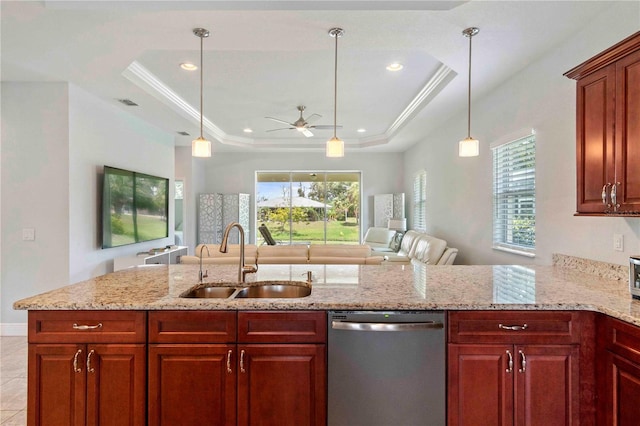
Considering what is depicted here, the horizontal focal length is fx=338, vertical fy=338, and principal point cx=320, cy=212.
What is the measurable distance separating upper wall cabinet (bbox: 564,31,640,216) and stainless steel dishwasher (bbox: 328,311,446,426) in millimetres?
1228

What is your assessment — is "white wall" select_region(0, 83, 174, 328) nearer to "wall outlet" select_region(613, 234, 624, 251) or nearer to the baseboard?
the baseboard

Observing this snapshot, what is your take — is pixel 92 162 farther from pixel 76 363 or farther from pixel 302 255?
pixel 76 363

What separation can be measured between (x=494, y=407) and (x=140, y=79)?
446cm

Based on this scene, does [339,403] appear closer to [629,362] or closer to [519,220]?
[629,362]

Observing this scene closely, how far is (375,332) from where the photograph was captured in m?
1.70

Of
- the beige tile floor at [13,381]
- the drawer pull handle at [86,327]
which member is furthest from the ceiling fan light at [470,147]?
the beige tile floor at [13,381]

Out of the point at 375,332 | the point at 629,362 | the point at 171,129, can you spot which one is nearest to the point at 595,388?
the point at 629,362

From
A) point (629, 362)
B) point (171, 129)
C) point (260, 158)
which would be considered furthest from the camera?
point (260, 158)

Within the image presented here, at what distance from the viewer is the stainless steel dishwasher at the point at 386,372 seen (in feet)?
5.57

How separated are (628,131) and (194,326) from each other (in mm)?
2507

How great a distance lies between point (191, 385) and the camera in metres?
1.69

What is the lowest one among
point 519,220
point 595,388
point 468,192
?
point 595,388

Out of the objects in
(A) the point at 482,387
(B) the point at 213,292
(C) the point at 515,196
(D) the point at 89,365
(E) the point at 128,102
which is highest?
(E) the point at 128,102

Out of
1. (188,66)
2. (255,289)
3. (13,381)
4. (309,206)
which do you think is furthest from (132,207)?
(309,206)
